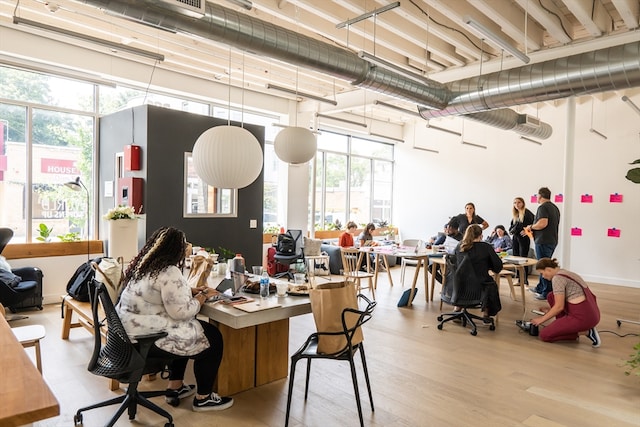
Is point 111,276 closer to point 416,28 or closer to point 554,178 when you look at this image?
point 416,28

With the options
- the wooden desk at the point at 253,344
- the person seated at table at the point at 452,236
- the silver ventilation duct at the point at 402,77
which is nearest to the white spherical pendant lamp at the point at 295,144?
the silver ventilation duct at the point at 402,77

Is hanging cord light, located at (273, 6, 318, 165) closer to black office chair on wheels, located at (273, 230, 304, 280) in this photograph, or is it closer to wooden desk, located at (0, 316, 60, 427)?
wooden desk, located at (0, 316, 60, 427)

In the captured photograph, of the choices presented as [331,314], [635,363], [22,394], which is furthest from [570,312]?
[22,394]

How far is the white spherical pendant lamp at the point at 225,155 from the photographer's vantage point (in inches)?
131

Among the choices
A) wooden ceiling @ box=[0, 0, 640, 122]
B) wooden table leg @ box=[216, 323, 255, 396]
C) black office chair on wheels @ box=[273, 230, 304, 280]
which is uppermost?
wooden ceiling @ box=[0, 0, 640, 122]

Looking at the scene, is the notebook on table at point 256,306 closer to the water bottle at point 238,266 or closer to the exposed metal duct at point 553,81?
the water bottle at point 238,266

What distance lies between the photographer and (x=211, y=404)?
9.95ft

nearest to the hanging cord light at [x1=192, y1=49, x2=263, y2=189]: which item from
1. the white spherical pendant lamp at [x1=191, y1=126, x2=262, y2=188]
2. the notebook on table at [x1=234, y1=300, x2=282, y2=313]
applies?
the white spherical pendant lamp at [x1=191, y1=126, x2=262, y2=188]

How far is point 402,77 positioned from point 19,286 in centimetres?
530

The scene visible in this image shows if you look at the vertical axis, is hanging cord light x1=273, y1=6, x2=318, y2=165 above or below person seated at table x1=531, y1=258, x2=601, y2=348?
above

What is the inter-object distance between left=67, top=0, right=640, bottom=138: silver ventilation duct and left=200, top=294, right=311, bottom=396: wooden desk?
7.50ft

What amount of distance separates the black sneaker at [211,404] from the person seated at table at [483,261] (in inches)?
123

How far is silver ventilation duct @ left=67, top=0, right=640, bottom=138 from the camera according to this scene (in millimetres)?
3574

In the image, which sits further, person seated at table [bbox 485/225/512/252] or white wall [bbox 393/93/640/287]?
person seated at table [bbox 485/225/512/252]
